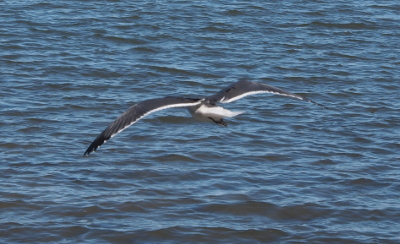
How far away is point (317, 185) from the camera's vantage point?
8227mm

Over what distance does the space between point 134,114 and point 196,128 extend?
3327 millimetres

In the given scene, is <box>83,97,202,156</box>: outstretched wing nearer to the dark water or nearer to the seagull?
the seagull

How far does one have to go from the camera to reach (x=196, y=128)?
10.1m

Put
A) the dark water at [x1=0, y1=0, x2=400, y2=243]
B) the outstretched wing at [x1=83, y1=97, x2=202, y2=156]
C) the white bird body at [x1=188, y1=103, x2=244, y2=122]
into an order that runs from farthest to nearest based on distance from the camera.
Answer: the dark water at [x1=0, y1=0, x2=400, y2=243] → the white bird body at [x1=188, y1=103, x2=244, y2=122] → the outstretched wing at [x1=83, y1=97, x2=202, y2=156]

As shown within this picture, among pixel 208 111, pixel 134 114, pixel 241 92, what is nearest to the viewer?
pixel 134 114

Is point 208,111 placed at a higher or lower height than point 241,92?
lower

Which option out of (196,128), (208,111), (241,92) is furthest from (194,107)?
(196,128)

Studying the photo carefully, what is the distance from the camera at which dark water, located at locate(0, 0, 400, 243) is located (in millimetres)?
7367

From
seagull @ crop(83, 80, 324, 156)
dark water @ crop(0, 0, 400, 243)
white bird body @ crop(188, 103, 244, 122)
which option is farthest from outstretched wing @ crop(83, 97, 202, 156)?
dark water @ crop(0, 0, 400, 243)

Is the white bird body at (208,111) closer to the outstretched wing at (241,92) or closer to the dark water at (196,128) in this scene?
the outstretched wing at (241,92)

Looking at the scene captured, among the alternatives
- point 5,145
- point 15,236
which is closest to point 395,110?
point 5,145

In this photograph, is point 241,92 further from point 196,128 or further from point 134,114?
point 196,128

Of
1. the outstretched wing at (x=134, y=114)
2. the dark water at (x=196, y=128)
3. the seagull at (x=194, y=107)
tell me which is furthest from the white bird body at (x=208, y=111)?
the dark water at (x=196, y=128)

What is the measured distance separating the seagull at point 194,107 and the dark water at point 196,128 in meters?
0.89
